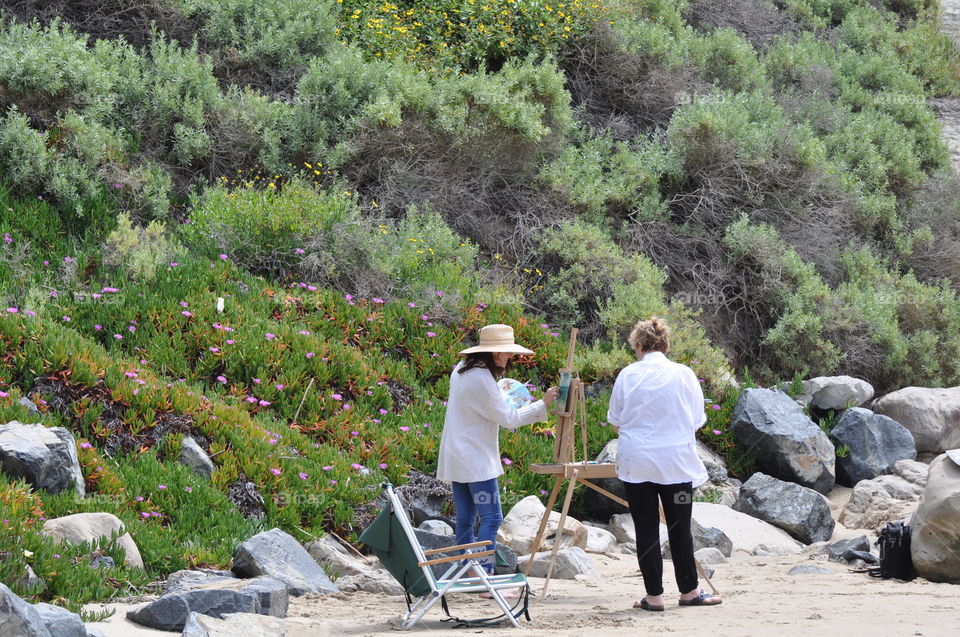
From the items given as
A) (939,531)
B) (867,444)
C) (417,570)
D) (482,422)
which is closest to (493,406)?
(482,422)

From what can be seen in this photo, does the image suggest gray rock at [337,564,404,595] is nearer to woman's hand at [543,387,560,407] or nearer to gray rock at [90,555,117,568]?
woman's hand at [543,387,560,407]

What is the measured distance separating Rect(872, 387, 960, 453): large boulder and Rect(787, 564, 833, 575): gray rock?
4686mm

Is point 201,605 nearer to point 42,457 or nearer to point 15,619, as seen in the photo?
point 15,619

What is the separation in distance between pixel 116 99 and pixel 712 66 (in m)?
9.86

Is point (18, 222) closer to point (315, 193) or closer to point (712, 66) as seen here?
point (315, 193)

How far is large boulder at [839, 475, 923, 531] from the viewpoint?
8.97 m

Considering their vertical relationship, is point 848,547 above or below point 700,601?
below

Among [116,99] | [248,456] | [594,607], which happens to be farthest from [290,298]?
[594,607]

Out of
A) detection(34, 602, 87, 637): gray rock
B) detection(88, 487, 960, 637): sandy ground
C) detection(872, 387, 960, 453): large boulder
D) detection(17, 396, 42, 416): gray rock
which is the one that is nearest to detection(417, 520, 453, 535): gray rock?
detection(88, 487, 960, 637): sandy ground

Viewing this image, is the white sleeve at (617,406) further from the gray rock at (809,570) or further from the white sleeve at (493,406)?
the gray rock at (809,570)

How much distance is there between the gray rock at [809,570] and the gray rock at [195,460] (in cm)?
423

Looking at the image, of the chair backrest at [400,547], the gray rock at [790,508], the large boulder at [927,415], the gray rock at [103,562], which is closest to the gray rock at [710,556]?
the gray rock at [790,508]

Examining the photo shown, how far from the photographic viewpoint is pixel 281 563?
645 centimetres

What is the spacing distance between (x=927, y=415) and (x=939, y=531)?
5.11 metres
